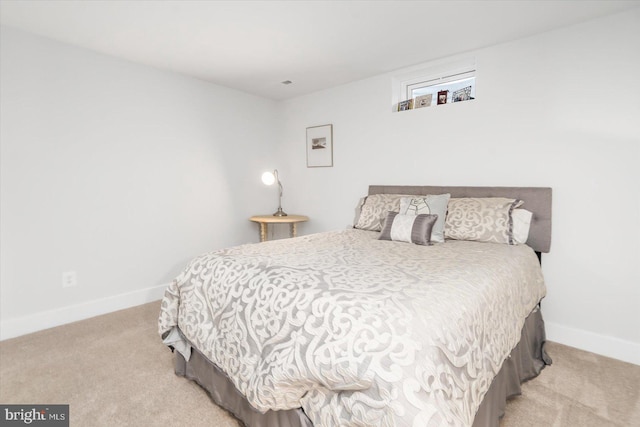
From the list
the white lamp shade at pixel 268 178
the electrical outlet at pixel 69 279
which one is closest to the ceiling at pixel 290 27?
the white lamp shade at pixel 268 178

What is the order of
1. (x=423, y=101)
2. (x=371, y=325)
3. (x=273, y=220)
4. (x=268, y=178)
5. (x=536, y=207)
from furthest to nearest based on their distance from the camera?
(x=268, y=178)
(x=273, y=220)
(x=423, y=101)
(x=536, y=207)
(x=371, y=325)

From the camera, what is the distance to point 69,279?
8.64ft

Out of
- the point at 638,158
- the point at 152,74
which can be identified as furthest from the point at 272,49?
the point at 638,158

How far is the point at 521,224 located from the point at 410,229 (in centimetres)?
79

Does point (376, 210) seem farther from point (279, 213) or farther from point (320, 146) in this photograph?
point (279, 213)

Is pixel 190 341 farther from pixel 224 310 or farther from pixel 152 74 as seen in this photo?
pixel 152 74

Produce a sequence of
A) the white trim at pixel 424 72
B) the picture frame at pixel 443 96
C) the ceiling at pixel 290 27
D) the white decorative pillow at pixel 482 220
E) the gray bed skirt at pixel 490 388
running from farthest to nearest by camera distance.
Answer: the picture frame at pixel 443 96 → the white trim at pixel 424 72 → the white decorative pillow at pixel 482 220 → the ceiling at pixel 290 27 → the gray bed skirt at pixel 490 388

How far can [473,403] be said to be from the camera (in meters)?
1.08

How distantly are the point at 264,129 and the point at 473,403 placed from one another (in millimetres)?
3693

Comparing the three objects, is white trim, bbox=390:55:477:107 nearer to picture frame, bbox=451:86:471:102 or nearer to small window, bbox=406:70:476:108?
small window, bbox=406:70:476:108

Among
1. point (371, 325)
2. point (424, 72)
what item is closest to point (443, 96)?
point (424, 72)

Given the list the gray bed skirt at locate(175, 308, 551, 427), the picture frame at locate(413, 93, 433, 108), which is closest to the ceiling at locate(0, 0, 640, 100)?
the picture frame at locate(413, 93, 433, 108)

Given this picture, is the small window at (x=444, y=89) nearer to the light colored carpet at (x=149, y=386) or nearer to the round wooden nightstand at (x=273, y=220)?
the round wooden nightstand at (x=273, y=220)

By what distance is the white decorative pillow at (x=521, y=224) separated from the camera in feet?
7.43
